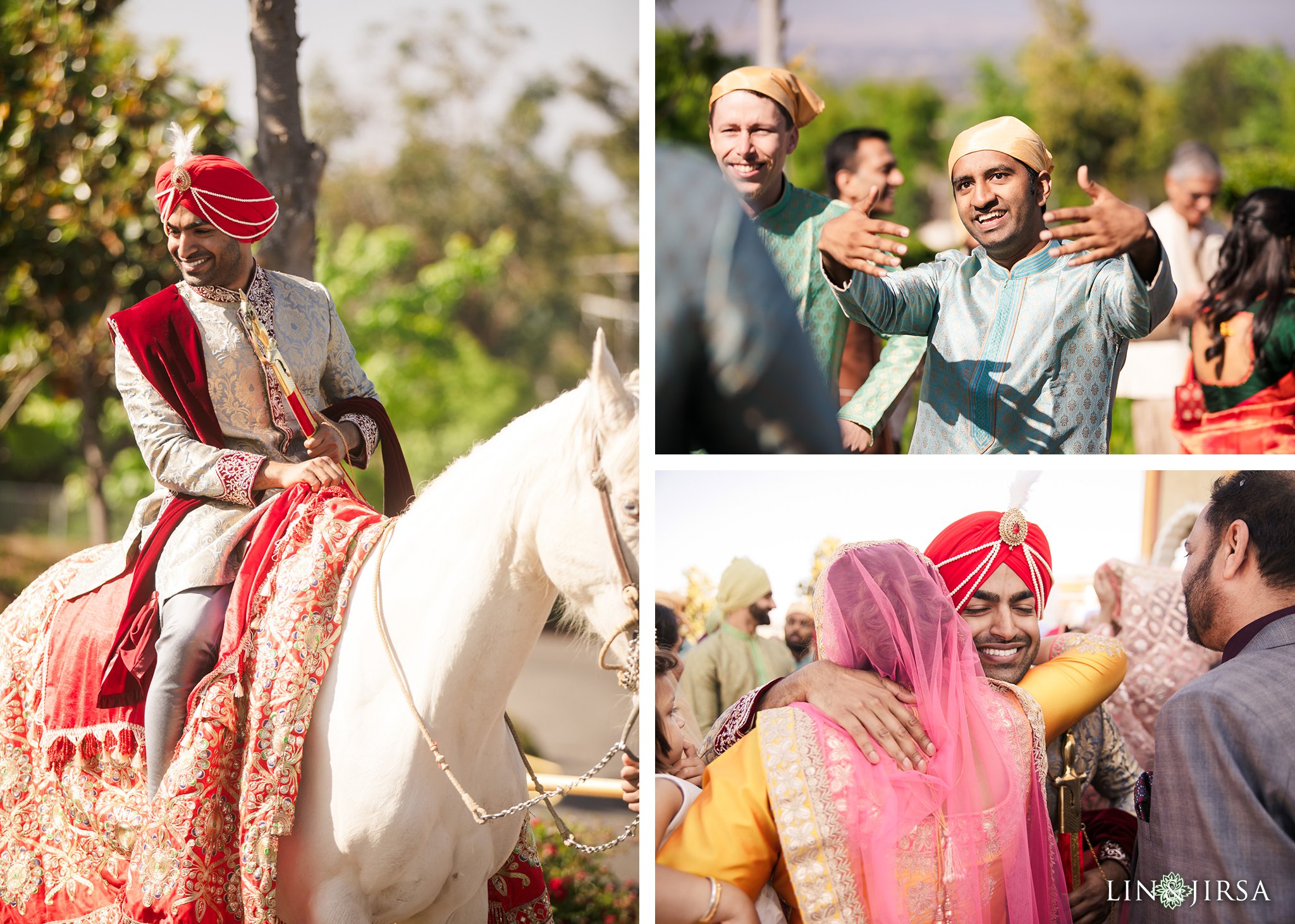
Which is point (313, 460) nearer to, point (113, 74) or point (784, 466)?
point (784, 466)

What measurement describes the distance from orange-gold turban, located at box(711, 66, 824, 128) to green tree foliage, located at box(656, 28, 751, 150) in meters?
0.08

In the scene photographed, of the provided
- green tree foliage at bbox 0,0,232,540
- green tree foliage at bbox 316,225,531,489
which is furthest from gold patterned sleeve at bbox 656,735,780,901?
green tree foliage at bbox 316,225,531,489

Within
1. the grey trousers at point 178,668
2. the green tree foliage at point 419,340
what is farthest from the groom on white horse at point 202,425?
the green tree foliage at point 419,340

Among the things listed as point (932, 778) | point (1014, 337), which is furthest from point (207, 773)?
point (1014, 337)

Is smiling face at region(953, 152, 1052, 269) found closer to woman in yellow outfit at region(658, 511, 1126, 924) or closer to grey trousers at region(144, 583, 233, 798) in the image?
woman in yellow outfit at region(658, 511, 1126, 924)

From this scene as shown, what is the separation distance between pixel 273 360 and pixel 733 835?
62.2 inches

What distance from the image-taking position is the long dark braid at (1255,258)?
2.69m

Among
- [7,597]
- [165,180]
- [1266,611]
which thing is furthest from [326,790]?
[7,597]

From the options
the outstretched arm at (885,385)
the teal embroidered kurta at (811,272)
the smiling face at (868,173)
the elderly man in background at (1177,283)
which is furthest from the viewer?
the smiling face at (868,173)

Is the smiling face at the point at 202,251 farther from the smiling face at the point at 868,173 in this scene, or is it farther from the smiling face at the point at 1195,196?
the smiling face at the point at 1195,196

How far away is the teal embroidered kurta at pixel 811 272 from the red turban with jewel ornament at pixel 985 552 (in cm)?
33

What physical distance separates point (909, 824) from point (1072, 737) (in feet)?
1.90

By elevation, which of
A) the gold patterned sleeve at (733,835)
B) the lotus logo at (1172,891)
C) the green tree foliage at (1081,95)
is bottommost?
the lotus logo at (1172,891)

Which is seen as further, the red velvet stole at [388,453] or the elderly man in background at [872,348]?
the red velvet stole at [388,453]
